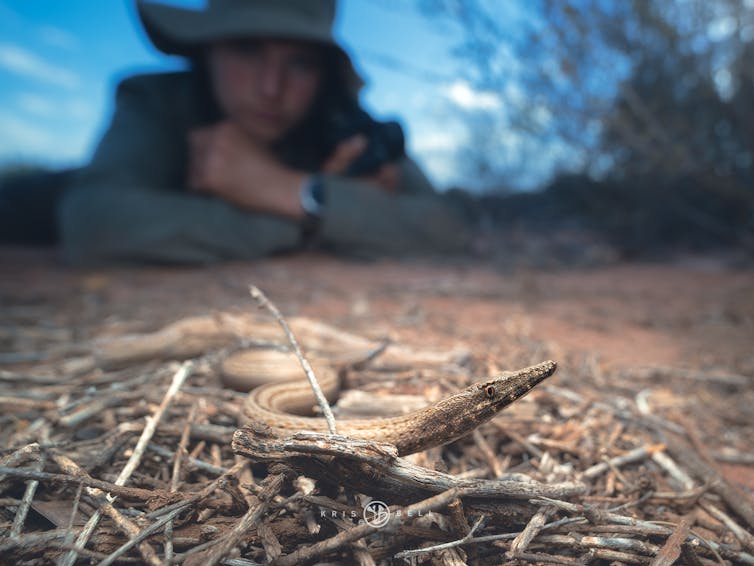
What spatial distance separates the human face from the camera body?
460 millimetres

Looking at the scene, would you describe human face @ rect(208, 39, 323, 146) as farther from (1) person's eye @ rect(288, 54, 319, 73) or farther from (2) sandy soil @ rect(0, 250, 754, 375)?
(2) sandy soil @ rect(0, 250, 754, 375)

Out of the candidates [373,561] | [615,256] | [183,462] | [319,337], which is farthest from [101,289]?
[615,256]

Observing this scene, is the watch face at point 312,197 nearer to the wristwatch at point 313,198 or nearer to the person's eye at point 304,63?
the wristwatch at point 313,198

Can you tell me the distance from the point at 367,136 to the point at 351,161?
1.21 feet

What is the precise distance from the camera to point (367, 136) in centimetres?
642

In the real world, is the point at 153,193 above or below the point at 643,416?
below

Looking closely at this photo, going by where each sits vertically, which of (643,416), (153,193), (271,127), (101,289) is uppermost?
(271,127)

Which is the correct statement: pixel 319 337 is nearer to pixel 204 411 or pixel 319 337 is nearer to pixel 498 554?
pixel 204 411

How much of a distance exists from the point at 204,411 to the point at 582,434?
4.31 ft

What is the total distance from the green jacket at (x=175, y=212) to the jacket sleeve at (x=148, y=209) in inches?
0.4

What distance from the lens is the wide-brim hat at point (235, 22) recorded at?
5.29 metres

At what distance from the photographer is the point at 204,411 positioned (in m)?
1.75

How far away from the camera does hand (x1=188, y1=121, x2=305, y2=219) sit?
5.81 meters

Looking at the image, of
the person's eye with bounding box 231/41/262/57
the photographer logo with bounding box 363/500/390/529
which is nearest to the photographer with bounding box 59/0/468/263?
the person's eye with bounding box 231/41/262/57
